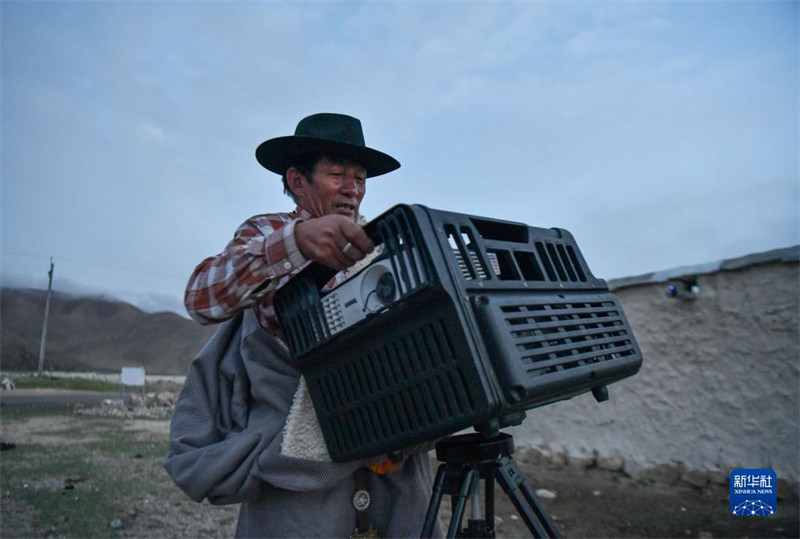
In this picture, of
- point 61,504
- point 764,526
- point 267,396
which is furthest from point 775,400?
point 61,504

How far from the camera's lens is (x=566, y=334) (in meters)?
1.15

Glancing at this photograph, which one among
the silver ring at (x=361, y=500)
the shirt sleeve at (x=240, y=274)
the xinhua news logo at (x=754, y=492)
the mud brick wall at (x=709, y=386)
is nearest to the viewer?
the shirt sleeve at (x=240, y=274)

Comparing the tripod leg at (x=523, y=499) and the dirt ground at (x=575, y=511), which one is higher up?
the tripod leg at (x=523, y=499)

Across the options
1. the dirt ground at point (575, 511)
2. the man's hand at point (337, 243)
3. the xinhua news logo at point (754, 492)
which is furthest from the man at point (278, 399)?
the xinhua news logo at point (754, 492)

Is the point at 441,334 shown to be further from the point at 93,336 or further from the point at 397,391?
the point at 93,336

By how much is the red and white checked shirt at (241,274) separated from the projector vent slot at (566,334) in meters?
0.55

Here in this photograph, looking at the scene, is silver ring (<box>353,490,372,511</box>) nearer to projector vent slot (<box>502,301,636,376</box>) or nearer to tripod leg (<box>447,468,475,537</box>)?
tripod leg (<box>447,468,475,537</box>)

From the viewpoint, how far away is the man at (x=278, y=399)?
4.34 feet

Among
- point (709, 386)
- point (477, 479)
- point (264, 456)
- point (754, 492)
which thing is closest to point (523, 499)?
point (477, 479)

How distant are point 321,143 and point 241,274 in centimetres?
66

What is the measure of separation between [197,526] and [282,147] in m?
3.71

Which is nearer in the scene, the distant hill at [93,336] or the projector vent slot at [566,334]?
the projector vent slot at [566,334]

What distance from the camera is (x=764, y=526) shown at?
4254 mm

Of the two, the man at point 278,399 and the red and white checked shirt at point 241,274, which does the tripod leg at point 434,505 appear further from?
the red and white checked shirt at point 241,274
